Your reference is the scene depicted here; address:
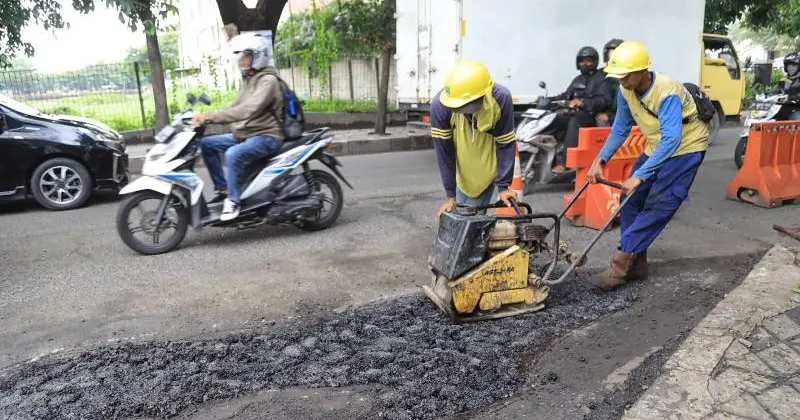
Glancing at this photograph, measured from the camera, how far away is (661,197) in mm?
4234

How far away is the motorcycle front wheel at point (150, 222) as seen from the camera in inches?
209

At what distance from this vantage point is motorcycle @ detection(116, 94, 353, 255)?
5348 millimetres

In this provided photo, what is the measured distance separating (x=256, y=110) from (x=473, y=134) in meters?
2.38

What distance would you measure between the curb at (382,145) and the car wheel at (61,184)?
5395mm

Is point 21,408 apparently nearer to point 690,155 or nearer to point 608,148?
point 608,148

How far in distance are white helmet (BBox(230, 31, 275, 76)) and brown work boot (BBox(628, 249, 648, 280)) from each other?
3.53 metres

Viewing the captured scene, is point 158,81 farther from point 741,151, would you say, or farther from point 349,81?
point 741,151

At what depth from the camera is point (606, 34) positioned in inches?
415

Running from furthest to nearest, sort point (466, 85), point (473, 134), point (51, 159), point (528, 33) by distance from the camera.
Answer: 1. point (528, 33)
2. point (51, 159)
3. point (473, 134)
4. point (466, 85)

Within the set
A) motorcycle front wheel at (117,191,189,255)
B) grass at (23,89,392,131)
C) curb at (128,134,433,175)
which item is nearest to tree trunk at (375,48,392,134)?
curb at (128,134,433,175)

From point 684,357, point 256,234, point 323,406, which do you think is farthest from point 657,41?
point 323,406

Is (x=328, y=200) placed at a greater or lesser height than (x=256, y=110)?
lesser

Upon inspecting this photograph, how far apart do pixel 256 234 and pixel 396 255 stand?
1.61 metres

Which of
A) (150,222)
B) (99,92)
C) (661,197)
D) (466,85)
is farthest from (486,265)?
(99,92)
